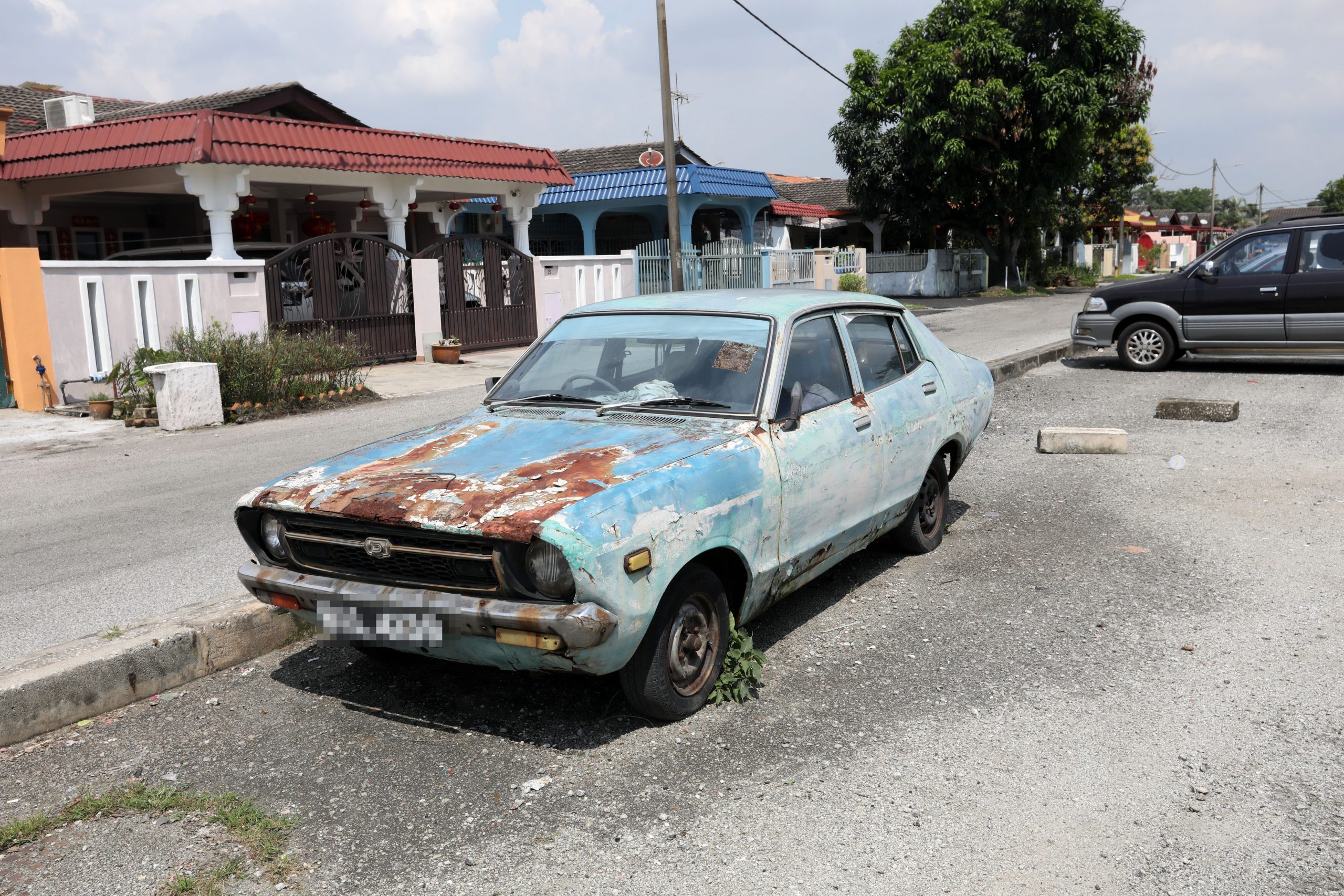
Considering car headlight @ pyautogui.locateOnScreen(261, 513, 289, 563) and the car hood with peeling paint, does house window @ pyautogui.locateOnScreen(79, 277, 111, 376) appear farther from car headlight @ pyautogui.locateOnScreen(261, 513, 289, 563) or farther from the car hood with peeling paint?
car headlight @ pyautogui.locateOnScreen(261, 513, 289, 563)

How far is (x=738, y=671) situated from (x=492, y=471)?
1.24 metres

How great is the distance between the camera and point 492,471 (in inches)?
155

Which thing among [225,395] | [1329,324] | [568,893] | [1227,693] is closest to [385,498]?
[568,893]

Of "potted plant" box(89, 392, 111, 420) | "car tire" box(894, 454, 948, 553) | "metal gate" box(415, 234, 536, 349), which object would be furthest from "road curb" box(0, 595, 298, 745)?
"metal gate" box(415, 234, 536, 349)

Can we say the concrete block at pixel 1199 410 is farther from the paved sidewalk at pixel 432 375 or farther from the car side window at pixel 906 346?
the paved sidewalk at pixel 432 375

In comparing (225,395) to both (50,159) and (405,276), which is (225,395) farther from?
(50,159)

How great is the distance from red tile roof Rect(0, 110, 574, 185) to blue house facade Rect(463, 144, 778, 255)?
755 centimetres

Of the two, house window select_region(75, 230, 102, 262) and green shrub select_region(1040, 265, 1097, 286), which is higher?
house window select_region(75, 230, 102, 262)

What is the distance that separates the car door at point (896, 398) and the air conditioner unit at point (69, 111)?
1821 cm

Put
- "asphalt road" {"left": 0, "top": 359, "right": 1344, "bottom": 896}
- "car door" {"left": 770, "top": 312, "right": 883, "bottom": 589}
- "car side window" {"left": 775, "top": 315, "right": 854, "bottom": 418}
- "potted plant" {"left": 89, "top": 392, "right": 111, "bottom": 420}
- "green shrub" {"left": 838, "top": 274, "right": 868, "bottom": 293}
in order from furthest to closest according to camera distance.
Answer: "green shrub" {"left": 838, "top": 274, "right": 868, "bottom": 293} → "potted plant" {"left": 89, "top": 392, "right": 111, "bottom": 420} → "car side window" {"left": 775, "top": 315, "right": 854, "bottom": 418} → "car door" {"left": 770, "top": 312, "right": 883, "bottom": 589} → "asphalt road" {"left": 0, "top": 359, "right": 1344, "bottom": 896}

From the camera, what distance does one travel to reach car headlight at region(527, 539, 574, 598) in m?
3.49

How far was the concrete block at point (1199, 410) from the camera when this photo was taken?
1014 cm

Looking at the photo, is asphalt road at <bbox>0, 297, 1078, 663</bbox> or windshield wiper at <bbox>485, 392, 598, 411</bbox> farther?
asphalt road at <bbox>0, 297, 1078, 663</bbox>

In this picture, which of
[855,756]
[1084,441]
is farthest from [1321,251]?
[855,756]
